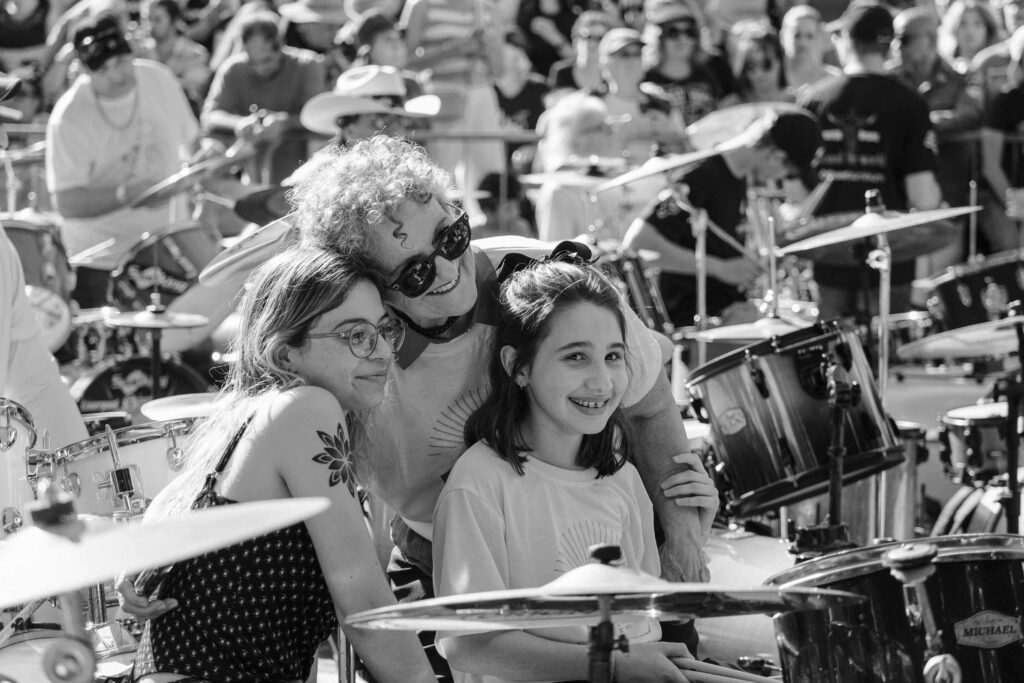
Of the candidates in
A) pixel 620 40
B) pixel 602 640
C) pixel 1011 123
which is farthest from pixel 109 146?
pixel 602 640

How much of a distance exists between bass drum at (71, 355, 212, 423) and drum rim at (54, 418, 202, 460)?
126 inches

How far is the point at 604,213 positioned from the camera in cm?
789

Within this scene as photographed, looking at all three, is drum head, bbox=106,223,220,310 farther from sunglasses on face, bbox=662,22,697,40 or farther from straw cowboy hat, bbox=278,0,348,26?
straw cowboy hat, bbox=278,0,348,26

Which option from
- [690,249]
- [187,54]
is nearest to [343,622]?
[690,249]

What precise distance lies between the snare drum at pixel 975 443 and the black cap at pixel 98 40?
4.47m

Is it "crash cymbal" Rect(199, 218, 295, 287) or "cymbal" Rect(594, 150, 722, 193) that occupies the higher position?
"cymbal" Rect(594, 150, 722, 193)

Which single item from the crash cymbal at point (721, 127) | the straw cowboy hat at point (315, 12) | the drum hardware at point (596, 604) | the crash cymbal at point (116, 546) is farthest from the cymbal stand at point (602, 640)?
the straw cowboy hat at point (315, 12)

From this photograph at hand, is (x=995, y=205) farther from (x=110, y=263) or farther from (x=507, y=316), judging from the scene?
(x=507, y=316)

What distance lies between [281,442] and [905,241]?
14.4ft

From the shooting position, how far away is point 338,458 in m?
2.80

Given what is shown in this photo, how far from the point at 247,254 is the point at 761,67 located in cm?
608

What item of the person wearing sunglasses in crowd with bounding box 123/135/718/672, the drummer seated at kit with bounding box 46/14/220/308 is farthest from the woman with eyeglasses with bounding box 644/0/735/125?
the person wearing sunglasses in crowd with bounding box 123/135/718/672

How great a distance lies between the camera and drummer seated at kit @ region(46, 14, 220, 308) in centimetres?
754

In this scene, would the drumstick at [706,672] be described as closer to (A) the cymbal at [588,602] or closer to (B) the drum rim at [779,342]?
(A) the cymbal at [588,602]
